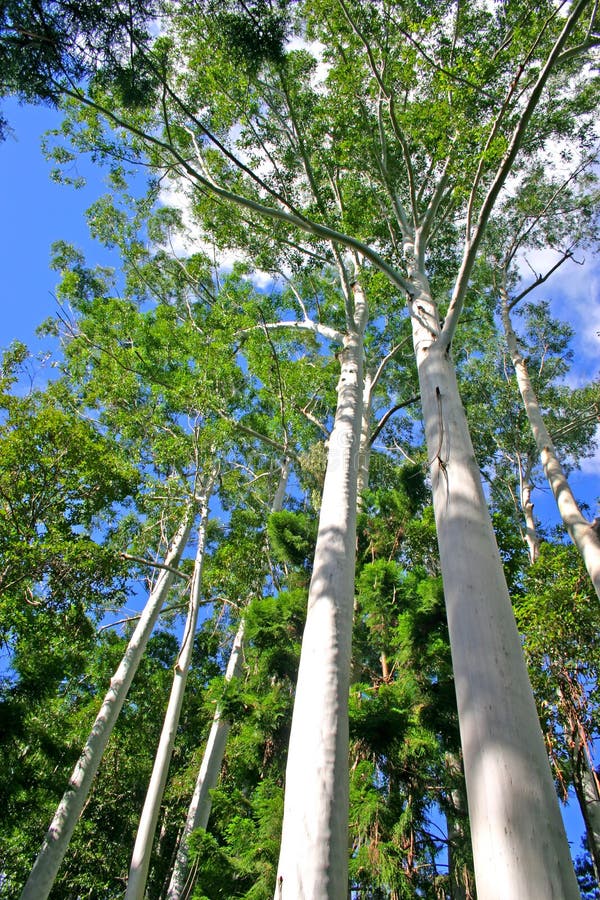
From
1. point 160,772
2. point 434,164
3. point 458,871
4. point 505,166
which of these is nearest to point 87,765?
point 160,772

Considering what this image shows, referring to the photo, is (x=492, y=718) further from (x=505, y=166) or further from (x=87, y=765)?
(x=87, y=765)

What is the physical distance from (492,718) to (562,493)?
573 cm

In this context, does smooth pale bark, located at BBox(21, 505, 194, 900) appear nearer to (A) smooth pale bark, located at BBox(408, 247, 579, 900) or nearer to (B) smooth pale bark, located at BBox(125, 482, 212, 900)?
(B) smooth pale bark, located at BBox(125, 482, 212, 900)

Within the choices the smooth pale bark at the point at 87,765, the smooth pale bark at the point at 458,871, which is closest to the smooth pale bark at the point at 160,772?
the smooth pale bark at the point at 87,765

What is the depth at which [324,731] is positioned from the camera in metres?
2.64

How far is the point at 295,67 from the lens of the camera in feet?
26.6

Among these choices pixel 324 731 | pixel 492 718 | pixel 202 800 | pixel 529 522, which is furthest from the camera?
pixel 529 522

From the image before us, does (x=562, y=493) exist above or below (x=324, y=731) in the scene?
above

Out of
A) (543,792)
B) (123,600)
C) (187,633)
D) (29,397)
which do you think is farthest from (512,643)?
(29,397)

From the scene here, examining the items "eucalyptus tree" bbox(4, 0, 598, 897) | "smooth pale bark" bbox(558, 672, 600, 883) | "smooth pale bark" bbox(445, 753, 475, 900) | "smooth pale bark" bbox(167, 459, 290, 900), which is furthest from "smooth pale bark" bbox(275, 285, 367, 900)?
"smooth pale bark" bbox(167, 459, 290, 900)

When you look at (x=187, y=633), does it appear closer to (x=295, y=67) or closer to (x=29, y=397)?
(x=29, y=397)

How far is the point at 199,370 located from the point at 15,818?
6.81 m

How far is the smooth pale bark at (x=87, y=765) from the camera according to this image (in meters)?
5.96

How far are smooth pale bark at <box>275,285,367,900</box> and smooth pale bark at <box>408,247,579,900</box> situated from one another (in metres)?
0.84
